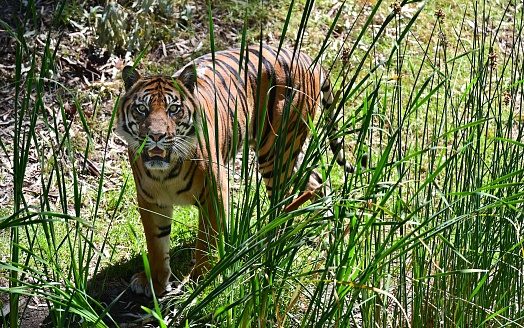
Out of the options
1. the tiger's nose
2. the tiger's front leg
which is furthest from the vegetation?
the tiger's nose

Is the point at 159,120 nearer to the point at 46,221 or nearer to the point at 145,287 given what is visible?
the point at 145,287

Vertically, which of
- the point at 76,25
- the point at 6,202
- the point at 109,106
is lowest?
the point at 6,202

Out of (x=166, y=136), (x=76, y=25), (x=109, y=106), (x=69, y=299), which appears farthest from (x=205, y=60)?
(x=69, y=299)

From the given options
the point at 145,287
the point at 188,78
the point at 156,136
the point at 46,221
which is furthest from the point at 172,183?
the point at 46,221

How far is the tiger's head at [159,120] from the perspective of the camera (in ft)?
13.0

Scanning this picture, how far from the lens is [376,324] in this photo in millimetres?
2842

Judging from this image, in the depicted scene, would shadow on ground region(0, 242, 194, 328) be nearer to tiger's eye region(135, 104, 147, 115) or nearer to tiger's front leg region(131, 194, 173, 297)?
tiger's front leg region(131, 194, 173, 297)

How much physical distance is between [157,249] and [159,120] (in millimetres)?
763

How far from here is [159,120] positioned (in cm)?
400

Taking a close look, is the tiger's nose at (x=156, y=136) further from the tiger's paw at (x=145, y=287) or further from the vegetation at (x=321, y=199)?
the tiger's paw at (x=145, y=287)

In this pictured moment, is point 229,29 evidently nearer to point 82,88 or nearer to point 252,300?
point 82,88

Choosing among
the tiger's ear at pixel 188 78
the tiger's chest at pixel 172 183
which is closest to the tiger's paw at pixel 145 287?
the tiger's chest at pixel 172 183

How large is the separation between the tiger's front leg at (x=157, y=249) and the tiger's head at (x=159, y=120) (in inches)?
14.6

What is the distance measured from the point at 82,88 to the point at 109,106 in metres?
0.27
